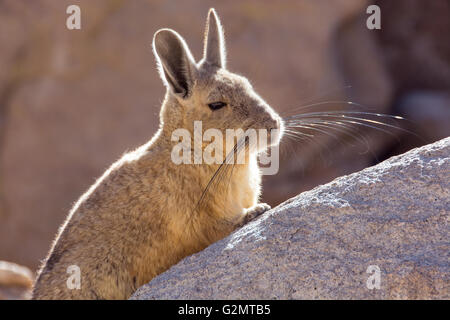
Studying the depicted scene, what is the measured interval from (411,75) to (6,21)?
7970mm

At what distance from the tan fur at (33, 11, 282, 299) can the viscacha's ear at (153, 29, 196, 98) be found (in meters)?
0.01

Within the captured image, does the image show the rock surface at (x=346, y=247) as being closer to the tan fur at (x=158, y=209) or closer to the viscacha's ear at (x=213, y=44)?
the tan fur at (x=158, y=209)

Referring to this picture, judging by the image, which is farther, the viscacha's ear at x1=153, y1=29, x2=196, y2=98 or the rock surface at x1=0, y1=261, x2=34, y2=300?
the rock surface at x1=0, y1=261, x2=34, y2=300

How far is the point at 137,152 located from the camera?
531 centimetres

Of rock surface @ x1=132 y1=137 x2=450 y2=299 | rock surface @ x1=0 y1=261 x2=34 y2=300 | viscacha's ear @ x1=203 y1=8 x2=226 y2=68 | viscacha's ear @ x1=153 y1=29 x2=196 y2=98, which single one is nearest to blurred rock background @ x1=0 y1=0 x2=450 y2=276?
rock surface @ x1=0 y1=261 x2=34 y2=300

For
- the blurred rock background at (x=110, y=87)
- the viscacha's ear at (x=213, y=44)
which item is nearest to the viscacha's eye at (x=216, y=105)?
the viscacha's ear at (x=213, y=44)

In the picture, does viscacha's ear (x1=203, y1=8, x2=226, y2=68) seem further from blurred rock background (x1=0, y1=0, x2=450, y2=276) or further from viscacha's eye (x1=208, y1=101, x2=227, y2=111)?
blurred rock background (x1=0, y1=0, x2=450, y2=276)

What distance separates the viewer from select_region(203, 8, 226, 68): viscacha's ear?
5.68m

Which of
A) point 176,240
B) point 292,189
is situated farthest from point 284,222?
point 292,189

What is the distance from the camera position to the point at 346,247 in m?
3.67

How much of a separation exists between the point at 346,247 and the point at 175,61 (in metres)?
2.32

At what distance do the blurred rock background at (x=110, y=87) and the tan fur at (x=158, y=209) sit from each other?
5758 millimetres
